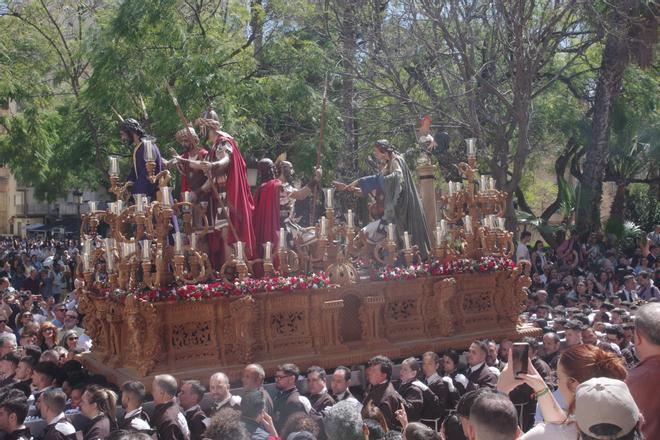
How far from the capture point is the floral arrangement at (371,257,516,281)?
10078 millimetres

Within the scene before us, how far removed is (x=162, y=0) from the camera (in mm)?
18766

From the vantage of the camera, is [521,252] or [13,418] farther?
[521,252]

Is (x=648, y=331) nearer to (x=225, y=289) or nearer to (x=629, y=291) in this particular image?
(x=225, y=289)

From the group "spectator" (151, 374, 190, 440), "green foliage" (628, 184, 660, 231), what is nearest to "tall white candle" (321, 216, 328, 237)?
"spectator" (151, 374, 190, 440)

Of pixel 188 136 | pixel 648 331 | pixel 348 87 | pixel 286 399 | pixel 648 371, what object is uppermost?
pixel 348 87

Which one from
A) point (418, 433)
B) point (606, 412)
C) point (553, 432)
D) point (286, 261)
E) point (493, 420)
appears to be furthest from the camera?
point (286, 261)

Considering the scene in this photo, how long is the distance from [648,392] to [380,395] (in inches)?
120

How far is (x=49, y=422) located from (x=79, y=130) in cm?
1632

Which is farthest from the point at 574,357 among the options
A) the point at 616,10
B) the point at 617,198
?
the point at 617,198

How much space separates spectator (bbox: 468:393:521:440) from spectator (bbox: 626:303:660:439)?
0.79m

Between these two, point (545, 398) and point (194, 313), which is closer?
point (545, 398)

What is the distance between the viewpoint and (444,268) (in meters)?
10.5

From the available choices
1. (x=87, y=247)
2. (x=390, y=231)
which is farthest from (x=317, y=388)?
(x=87, y=247)

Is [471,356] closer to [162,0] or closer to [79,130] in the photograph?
[162,0]
